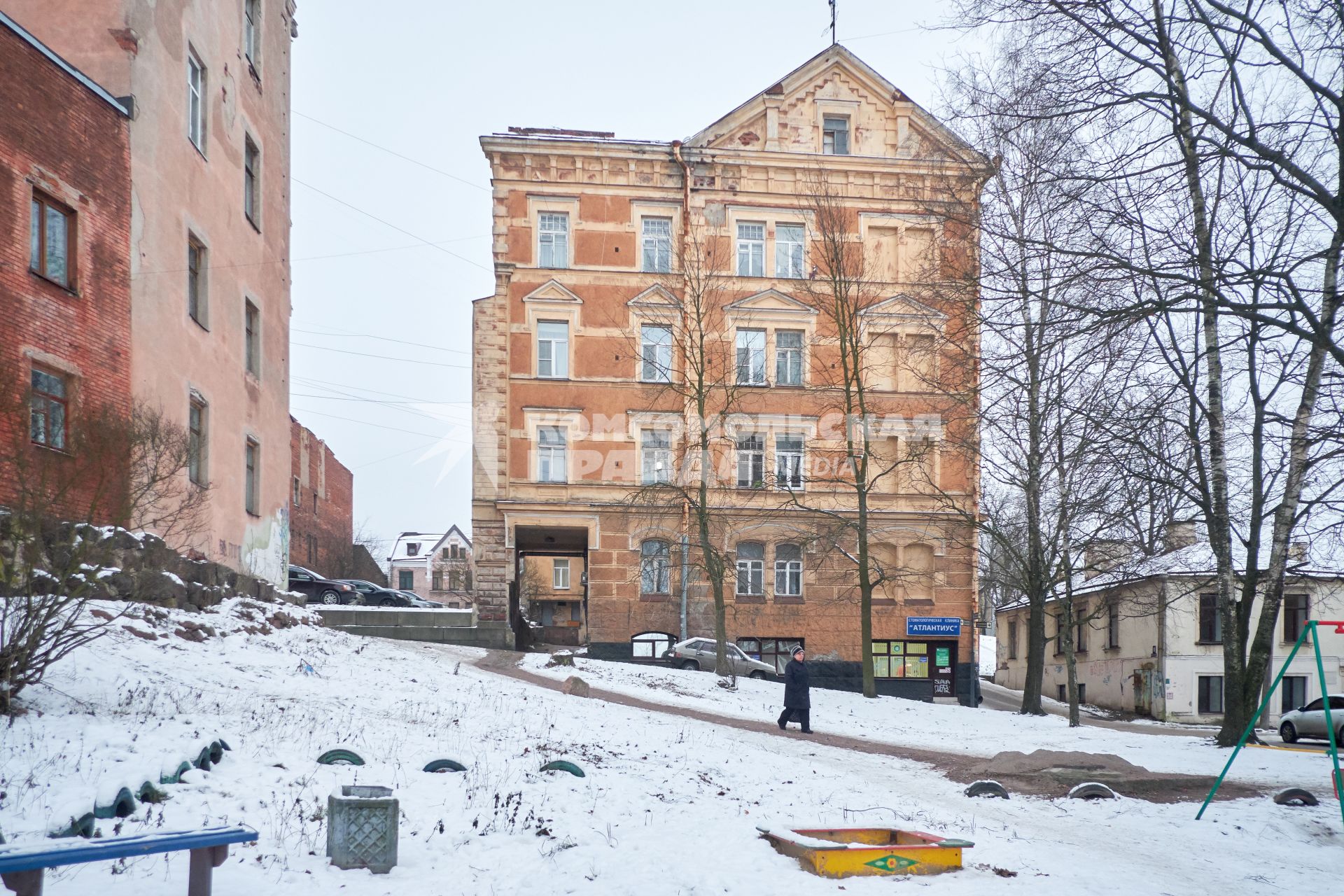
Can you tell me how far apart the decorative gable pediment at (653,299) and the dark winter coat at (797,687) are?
62.1 feet

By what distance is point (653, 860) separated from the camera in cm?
855

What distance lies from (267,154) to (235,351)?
595 centimetres

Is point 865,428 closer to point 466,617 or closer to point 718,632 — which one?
point 718,632

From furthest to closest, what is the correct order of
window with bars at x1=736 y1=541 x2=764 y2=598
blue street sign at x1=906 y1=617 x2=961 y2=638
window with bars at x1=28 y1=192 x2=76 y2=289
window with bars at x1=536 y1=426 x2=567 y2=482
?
blue street sign at x1=906 y1=617 x2=961 y2=638 < window with bars at x1=736 y1=541 x2=764 y2=598 < window with bars at x1=536 y1=426 x2=567 y2=482 < window with bars at x1=28 y1=192 x2=76 y2=289

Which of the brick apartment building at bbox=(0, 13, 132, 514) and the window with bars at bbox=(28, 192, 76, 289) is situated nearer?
the brick apartment building at bbox=(0, 13, 132, 514)

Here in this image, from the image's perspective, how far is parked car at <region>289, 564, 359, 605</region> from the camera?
141ft

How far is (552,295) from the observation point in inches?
1486

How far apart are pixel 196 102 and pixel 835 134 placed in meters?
22.9

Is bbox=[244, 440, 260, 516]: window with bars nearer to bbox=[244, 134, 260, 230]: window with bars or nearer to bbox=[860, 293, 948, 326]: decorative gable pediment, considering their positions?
bbox=[244, 134, 260, 230]: window with bars

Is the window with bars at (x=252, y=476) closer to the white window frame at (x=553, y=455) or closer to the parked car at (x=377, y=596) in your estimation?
the white window frame at (x=553, y=455)

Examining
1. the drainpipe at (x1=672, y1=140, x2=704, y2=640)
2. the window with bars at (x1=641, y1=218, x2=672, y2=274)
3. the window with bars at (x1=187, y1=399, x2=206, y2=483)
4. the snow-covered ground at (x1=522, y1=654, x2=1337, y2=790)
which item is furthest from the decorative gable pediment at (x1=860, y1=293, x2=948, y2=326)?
the window with bars at (x1=187, y1=399, x2=206, y2=483)

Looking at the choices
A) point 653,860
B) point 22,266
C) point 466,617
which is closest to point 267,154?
point 22,266

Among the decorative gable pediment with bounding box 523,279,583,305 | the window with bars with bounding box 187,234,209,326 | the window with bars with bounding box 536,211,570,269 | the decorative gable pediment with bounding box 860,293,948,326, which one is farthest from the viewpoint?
the window with bars with bounding box 536,211,570,269

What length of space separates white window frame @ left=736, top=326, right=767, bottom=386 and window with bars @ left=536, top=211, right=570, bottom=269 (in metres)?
6.36
